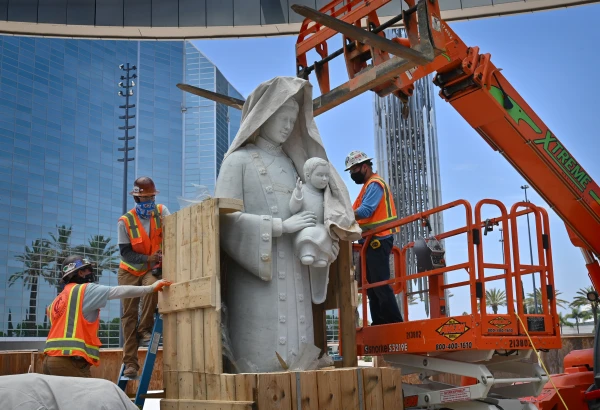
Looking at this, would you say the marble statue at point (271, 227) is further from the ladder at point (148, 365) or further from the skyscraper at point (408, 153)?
the skyscraper at point (408, 153)

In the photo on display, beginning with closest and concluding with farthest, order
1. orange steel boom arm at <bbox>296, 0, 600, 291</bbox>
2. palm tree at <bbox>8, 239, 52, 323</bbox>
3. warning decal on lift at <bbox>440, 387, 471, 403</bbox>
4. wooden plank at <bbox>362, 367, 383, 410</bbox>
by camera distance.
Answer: wooden plank at <bbox>362, 367, 383, 410</bbox>
warning decal on lift at <bbox>440, 387, 471, 403</bbox>
orange steel boom arm at <bbox>296, 0, 600, 291</bbox>
palm tree at <bbox>8, 239, 52, 323</bbox>

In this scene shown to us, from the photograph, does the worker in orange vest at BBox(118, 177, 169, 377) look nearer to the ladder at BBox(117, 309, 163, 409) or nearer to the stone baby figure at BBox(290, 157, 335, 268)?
the ladder at BBox(117, 309, 163, 409)

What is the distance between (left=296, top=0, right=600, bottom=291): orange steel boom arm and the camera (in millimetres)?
7457

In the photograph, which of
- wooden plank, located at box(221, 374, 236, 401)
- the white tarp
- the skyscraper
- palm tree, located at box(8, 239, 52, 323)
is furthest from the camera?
the skyscraper

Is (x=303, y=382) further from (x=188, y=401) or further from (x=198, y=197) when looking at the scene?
(x=198, y=197)

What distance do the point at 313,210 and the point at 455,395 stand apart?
1995mm

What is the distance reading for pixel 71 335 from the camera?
18.6 feet

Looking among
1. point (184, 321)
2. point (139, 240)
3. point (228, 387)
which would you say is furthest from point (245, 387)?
point (139, 240)

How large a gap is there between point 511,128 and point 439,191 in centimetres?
2149

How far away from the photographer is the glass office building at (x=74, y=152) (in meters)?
26.2

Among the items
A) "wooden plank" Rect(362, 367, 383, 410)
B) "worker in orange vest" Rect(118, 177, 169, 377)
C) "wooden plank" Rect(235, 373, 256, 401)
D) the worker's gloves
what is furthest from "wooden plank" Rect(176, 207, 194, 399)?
"wooden plank" Rect(362, 367, 383, 410)

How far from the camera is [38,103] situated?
89.2ft

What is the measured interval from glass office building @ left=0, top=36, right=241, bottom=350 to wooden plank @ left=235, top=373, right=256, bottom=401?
20555 mm

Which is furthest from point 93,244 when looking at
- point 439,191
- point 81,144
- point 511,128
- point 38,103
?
point 511,128
